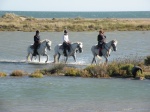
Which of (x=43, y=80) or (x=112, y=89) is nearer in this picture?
(x=112, y=89)

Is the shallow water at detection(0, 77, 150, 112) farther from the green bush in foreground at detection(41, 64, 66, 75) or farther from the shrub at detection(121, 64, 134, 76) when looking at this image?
the green bush in foreground at detection(41, 64, 66, 75)

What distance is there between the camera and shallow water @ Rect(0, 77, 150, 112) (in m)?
14.4

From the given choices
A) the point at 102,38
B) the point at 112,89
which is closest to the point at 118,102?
the point at 112,89

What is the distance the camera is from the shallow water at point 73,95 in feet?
47.2

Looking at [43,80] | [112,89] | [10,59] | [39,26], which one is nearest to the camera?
[112,89]

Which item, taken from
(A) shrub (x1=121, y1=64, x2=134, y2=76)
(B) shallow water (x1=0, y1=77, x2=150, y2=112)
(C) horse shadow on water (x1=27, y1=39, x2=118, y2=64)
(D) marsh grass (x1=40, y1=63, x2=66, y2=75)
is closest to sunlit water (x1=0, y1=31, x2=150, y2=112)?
(B) shallow water (x1=0, y1=77, x2=150, y2=112)

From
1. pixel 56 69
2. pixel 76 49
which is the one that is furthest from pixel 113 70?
pixel 76 49

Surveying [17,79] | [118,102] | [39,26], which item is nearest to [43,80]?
[17,79]

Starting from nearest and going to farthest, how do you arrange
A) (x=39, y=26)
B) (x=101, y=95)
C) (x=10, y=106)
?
(x=10, y=106) → (x=101, y=95) → (x=39, y=26)

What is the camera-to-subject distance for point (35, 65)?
27594mm

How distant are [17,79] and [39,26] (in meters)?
51.1

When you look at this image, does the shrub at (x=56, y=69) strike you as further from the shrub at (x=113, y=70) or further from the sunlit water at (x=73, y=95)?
the shrub at (x=113, y=70)

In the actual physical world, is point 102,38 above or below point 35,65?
above

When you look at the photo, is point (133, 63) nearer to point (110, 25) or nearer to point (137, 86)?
point (137, 86)
